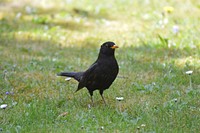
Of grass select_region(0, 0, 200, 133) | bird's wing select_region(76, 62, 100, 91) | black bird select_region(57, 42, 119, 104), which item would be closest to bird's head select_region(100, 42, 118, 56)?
black bird select_region(57, 42, 119, 104)

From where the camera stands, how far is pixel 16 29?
39.8 feet

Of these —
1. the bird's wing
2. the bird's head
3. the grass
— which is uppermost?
the bird's head

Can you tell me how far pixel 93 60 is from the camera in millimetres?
9594

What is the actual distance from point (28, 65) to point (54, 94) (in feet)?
6.29

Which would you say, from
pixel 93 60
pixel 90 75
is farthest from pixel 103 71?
pixel 93 60

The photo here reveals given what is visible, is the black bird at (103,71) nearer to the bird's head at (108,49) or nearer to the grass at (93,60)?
the bird's head at (108,49)

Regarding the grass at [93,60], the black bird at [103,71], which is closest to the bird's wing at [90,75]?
the black bird at [103,71]

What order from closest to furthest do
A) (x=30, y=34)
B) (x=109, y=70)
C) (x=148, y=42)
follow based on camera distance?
(x=109, y=70)
(x=148, y=42)
(x=30, y=34)

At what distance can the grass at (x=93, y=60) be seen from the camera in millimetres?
5793

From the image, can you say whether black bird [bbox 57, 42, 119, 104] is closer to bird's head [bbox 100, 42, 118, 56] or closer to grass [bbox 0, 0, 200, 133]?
bird's head [bbox 100, 42, 118, 56]

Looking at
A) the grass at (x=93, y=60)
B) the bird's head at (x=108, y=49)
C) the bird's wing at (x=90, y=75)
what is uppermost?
the bird's head at (x=108, y=49)

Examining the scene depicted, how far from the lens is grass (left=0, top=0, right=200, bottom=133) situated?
228 inches

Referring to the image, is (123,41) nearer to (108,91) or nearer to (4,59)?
(4,59)

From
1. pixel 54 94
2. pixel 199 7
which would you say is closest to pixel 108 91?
pixel 54 94
